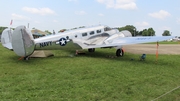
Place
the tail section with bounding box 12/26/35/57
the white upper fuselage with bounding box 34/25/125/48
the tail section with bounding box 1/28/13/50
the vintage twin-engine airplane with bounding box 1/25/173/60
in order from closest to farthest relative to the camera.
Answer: the tail section with bounding box 12/26/35/57, the vintage twin-engine airplane with bounding box 1/25/173/60, the tail section with bounding box 1/28/13/50, the white upper fuselage with bounding box 34/25/125/48

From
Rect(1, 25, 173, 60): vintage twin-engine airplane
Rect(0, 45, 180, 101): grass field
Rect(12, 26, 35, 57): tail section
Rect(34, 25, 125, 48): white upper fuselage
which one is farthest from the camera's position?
Rect(34, 25, 125, 48): white upper fuselage

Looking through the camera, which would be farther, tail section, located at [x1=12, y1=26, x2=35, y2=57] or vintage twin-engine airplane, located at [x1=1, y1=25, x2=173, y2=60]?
vintage twin-engine airplane, located at [x1=1, y1=25, x2=173, y2=60]

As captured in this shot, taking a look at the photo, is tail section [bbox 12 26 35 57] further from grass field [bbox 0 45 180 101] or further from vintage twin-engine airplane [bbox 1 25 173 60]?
grass field [bbox 0 45 180 101]

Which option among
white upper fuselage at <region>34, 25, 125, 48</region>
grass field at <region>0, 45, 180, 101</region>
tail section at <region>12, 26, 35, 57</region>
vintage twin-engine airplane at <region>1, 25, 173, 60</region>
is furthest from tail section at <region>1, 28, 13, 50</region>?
grass field at <region>0, 45, 180, 101</region>

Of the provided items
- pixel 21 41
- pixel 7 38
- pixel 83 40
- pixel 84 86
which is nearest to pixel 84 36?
pixel 83 40

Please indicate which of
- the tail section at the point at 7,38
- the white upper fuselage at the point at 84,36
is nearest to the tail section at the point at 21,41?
the white upper fuselage at the point at 84,36

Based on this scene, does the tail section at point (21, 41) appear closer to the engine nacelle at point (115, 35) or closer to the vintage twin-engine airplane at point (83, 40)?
the vintage twin-engine airplane at point (83, 40)

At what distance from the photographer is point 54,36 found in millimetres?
11500

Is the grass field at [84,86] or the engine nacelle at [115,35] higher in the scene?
the engine nacelle at [115,35]

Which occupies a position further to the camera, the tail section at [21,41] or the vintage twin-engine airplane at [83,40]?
the vintage twin-engine airplane at [83,40]

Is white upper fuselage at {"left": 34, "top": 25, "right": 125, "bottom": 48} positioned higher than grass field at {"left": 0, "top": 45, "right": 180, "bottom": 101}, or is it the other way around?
white upper fuselage at {"left": 34, "top": 25, "right": 125, "bottom": 48}

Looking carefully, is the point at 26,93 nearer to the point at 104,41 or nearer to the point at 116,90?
the point at 116,90

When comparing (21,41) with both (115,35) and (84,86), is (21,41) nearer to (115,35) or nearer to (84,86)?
(84,86)

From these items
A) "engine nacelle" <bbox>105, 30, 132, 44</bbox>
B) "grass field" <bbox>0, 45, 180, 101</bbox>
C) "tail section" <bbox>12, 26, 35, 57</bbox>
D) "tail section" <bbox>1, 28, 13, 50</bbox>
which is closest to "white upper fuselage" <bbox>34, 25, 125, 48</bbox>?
"engine nacelle" <bbox>105, 30, 132, 44</bbox>
